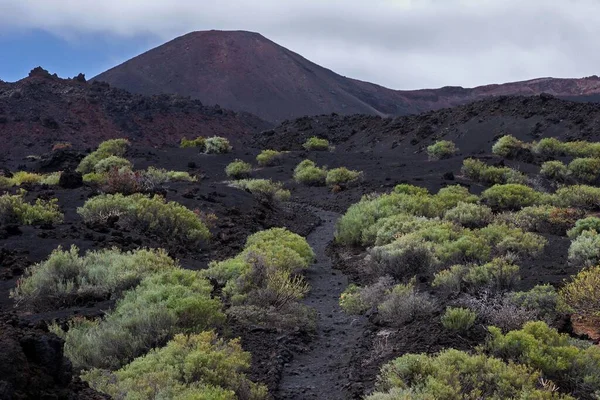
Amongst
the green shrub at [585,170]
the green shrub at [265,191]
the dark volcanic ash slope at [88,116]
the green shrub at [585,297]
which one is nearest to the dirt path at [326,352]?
the green shrub at [585,297]

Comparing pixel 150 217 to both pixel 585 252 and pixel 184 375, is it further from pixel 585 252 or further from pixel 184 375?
pixel 585 252

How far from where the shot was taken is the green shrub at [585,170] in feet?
66.8

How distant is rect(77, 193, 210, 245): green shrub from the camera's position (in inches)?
450

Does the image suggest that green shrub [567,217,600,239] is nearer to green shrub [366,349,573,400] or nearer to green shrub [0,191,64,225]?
green shrub [366,349,573,400]

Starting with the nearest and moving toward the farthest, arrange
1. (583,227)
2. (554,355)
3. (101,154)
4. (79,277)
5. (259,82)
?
(554,355)
(79,277)
(583,227)
(101,154)
(259,82)

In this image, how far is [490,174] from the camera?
19594 mm

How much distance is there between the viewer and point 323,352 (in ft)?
22.2

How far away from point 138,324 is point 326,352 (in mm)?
2236

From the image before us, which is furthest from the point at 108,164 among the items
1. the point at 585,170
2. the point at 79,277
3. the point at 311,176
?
the point at 585,170

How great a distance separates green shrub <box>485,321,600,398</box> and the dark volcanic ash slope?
133 feet

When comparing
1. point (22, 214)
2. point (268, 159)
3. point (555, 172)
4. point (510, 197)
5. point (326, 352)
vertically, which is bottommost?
point (326, 352)

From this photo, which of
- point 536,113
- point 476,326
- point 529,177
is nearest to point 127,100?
point 536,113

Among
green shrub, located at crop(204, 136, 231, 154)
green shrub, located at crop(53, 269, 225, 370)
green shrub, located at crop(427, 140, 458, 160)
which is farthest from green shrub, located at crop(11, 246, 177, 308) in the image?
green shrub, located at crop(204, 136, 231, 154)

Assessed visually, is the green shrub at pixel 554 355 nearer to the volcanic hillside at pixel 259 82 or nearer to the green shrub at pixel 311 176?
the green shrub at pixel 311 176
